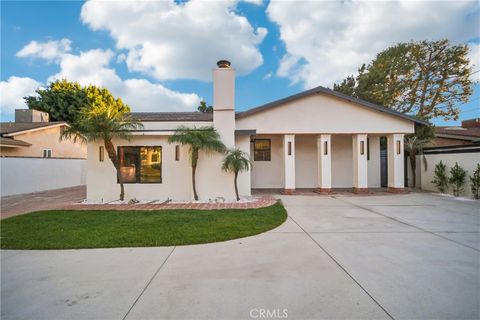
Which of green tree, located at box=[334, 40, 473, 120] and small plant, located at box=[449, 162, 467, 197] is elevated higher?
green tree, located at box=[334, 40, 473, 120]

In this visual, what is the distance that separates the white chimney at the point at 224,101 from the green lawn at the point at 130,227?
3737mm

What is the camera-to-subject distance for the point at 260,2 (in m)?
11.3

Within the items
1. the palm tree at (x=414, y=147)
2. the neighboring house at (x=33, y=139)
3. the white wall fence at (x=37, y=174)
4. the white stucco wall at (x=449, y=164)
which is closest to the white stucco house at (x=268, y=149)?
the palm tree at (x=414, y=147)

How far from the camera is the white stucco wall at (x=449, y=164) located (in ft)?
33.0

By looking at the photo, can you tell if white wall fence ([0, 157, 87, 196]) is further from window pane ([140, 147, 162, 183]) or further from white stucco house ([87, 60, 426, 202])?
window pane ([140, 147, 162, 183])

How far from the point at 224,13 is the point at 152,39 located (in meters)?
4.39

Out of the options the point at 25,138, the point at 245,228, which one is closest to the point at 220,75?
the point at 245,228

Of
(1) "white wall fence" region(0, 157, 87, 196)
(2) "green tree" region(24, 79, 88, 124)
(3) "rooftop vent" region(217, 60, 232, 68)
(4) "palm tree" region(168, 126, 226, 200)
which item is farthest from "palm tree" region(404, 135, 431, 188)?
(2) "green tree" region(24, 79, 88, 124)

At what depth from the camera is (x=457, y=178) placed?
10391mm

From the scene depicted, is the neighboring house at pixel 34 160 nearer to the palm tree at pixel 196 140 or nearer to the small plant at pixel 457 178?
the palm tree at pixel 196 140

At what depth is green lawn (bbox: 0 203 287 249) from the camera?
467 cm

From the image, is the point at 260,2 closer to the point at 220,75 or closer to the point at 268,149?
the point at 220,75

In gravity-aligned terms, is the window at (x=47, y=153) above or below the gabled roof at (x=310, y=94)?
below

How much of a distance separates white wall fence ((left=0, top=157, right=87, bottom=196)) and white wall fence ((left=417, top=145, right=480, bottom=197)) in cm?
2283
